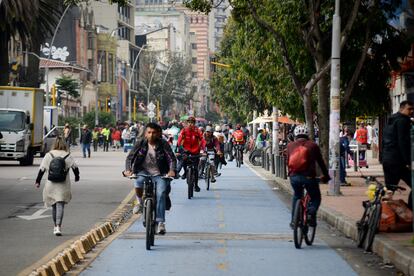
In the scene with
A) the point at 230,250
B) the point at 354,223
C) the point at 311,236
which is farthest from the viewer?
the point at 354,223

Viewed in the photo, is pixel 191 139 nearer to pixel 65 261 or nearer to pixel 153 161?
pixel 153 161

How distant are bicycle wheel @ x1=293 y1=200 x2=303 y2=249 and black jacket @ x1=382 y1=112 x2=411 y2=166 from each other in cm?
155

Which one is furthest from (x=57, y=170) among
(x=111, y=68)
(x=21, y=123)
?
(x=111, y=68)

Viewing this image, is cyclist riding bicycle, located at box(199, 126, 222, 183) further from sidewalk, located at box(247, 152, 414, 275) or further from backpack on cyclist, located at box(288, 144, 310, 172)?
backpack on cyclist, located at box(288, 144, 310, 172)

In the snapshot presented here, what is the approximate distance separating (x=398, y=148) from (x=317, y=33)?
13441 millimetres

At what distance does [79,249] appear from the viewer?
45.2ft

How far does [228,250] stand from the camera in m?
14.5

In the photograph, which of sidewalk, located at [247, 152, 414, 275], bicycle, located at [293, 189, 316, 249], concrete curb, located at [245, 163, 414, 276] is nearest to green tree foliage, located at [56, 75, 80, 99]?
sidewalk, located at [247, 152, 414, 275]

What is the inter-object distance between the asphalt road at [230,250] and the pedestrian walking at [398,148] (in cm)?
120

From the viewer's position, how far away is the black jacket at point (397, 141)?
15109 mm

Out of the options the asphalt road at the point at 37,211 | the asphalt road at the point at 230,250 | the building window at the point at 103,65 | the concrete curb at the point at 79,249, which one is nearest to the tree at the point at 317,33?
the asphalt road at the point at 37,211

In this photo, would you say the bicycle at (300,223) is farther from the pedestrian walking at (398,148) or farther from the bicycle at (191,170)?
the bicycle at (191,170)

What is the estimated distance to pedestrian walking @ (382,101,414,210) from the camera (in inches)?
595

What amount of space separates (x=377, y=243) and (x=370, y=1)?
16599mm
